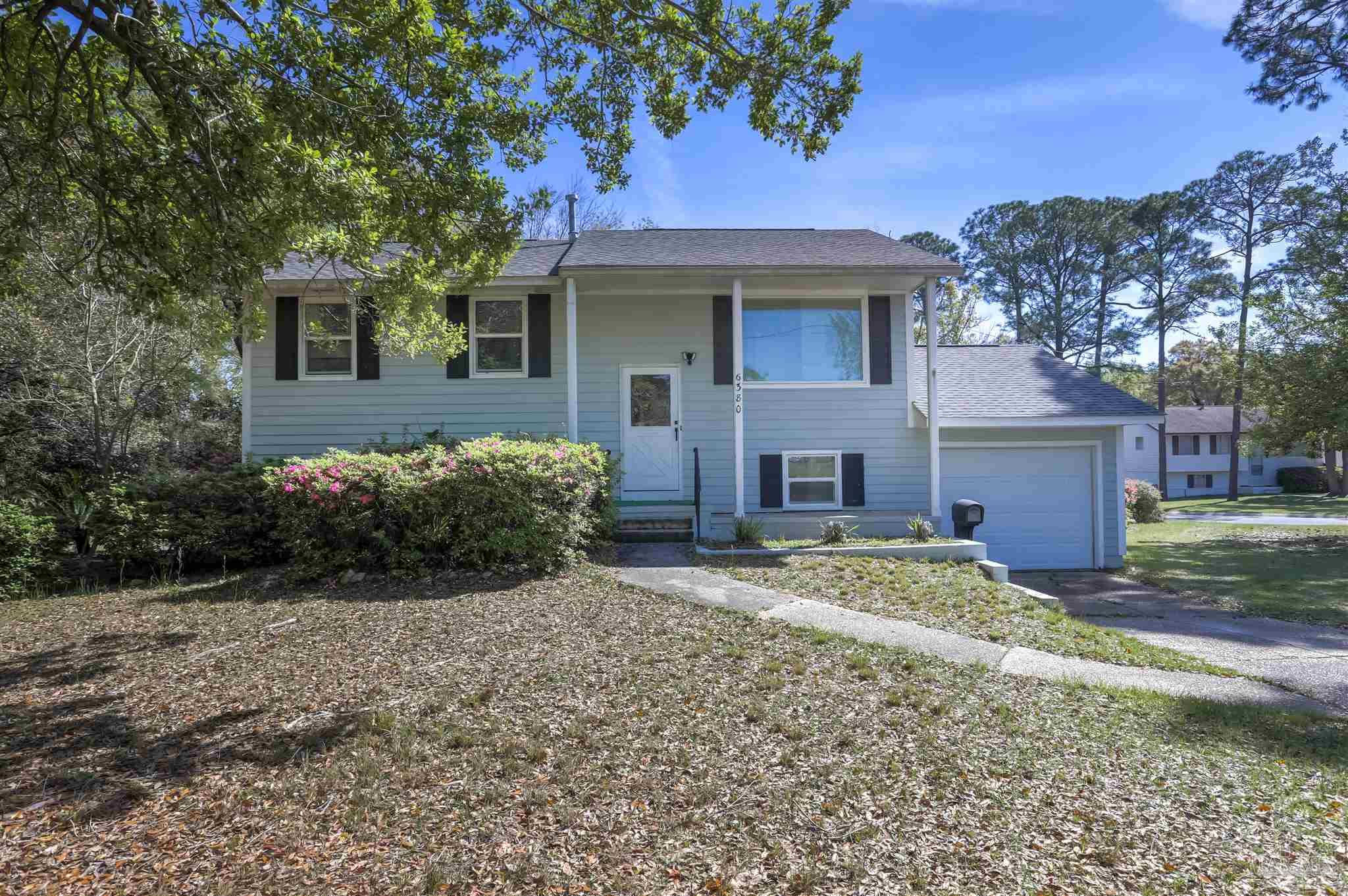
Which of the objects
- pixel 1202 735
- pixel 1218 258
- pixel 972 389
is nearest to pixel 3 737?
pixel 1202 735

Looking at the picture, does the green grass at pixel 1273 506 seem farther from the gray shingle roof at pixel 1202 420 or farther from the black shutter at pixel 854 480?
the black shutter at pixel 854 480

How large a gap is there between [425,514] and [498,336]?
4.48 metres

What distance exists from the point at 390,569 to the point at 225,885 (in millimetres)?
4714

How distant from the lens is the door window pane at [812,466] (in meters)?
10.6

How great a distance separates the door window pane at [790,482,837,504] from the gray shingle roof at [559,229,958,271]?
3325 millimetres

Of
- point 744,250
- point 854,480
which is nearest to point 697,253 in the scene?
point 744,250

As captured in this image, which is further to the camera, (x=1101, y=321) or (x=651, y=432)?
(x=1101, y=321)

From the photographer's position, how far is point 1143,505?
20578mm

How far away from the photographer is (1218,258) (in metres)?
30.5

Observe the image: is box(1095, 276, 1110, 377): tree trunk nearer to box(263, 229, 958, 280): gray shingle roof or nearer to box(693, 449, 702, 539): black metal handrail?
box(263, 229, 958, 280): gray shingle roof

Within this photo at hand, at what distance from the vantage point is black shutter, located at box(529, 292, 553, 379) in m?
10.4

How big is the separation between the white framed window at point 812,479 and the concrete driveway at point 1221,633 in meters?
2.94

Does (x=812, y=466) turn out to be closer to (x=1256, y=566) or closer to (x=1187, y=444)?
(x=1256, y=566)

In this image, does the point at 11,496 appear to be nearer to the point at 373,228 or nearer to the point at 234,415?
the point at 234,415
